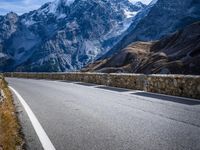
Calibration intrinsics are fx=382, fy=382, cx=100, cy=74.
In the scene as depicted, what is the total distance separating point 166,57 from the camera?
218 feet

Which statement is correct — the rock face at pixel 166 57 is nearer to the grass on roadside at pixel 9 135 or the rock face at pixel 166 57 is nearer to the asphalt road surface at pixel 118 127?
the asphalt road surface at pixel 118 127

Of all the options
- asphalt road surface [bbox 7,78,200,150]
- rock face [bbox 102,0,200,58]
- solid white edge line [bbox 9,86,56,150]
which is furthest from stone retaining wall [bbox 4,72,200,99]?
rock face [bbox 102,0,200,58]

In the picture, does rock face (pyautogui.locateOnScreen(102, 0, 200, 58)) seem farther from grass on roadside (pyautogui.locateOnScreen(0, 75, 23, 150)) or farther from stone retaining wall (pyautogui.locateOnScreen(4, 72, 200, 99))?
grass on roadside (pyautogui.locateOnScreen(0, 75, 23, 150))

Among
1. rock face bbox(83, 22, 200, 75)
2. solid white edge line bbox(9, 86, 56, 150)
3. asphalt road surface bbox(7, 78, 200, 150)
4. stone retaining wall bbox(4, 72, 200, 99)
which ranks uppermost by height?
rock face bbox(83, 22, 200, 75)

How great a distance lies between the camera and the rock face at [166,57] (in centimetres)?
5447

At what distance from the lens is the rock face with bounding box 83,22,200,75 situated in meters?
54.5

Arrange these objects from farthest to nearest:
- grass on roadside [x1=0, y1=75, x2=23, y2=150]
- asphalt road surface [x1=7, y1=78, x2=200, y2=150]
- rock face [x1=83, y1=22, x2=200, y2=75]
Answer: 1. rock face [x1=83, y1=22, x2=200, y2=75]
2. asphalt road surface [x1=7, y1=78, x2=200, y2=150]
3. grass on roadside [x1=0, y1=75, x2=23, y2=150]

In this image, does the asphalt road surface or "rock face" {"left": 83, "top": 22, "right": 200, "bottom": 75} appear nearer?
the asphalt road surface

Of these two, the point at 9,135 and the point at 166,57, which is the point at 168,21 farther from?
the point at 9,135

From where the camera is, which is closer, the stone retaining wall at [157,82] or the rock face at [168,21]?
the stone retaining wall at [157,82]

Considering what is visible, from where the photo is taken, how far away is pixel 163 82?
18312 millimetres

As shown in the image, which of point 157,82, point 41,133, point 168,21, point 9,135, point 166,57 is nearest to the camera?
point 9,135

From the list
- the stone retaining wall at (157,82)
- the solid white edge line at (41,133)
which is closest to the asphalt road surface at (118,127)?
the solid white edge line at (41,133)

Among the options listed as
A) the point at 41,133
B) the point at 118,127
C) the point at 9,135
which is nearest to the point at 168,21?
the point at 118,127
